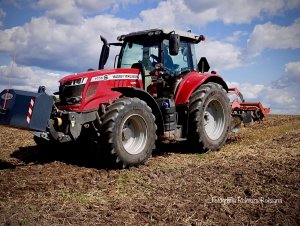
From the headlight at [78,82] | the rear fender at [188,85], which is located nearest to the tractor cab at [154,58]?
the rear fender at [188,85]

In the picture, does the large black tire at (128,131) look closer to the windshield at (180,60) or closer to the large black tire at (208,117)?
the large black tire at (208,117)

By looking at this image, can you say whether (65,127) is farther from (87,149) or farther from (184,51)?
(184,51)

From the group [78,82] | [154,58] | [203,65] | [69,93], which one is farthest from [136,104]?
[203,65]

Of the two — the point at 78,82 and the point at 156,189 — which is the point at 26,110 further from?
the point at 156,189

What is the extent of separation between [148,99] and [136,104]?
2.22 ft

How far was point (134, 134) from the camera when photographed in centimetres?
654

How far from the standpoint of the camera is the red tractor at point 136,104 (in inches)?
224

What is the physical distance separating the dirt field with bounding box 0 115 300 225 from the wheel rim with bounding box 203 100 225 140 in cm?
87

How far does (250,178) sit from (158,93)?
312 centimetres

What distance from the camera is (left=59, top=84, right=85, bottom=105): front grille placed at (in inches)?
245

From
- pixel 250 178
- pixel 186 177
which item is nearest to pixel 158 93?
pixel 186 177

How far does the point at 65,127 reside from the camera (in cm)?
589

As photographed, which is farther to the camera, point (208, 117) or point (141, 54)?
point (208, 117)

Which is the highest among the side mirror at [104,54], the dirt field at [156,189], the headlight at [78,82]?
the side mirror at [104,54]
